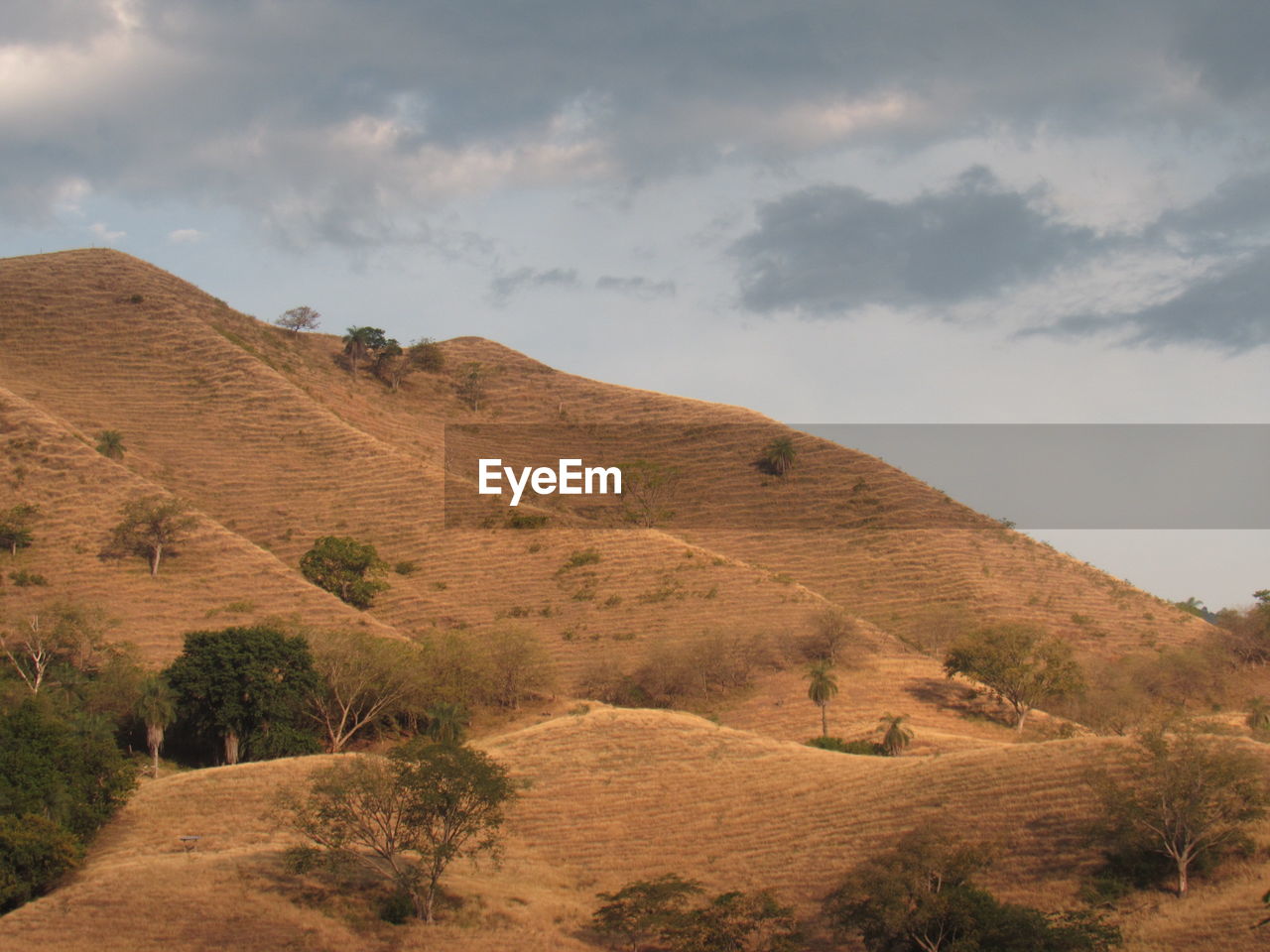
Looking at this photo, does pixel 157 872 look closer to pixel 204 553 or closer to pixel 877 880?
pixel 877 880

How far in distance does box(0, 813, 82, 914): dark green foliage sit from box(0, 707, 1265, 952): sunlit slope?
1083 mm

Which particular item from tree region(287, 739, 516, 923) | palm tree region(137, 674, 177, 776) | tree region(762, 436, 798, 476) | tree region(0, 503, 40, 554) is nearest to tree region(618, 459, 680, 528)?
tree region(762, 436, 798, 476)

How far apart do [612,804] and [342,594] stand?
35.1m

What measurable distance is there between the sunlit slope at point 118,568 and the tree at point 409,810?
99.3 ft

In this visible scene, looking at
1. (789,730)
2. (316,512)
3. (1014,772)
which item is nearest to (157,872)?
(1014,772)

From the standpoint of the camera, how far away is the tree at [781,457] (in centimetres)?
10450

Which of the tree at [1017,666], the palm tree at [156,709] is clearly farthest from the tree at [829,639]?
the palm tree at [156,709]

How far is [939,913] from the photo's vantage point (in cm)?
2930

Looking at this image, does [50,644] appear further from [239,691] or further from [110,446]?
[110,446]

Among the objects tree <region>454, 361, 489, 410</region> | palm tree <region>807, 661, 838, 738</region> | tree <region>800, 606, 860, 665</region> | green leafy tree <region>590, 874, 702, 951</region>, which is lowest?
green leafy tree <region>590, 874, 702, 951</region>

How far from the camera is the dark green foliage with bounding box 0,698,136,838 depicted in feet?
130

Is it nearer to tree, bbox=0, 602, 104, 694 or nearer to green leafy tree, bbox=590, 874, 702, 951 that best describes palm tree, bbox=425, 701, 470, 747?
green leafy tree, bbox=590, 874, 702, 951

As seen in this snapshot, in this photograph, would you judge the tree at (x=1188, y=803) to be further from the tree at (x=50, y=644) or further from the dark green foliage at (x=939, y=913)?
the tree at (x=50, y=644)

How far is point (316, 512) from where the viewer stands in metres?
85.8
